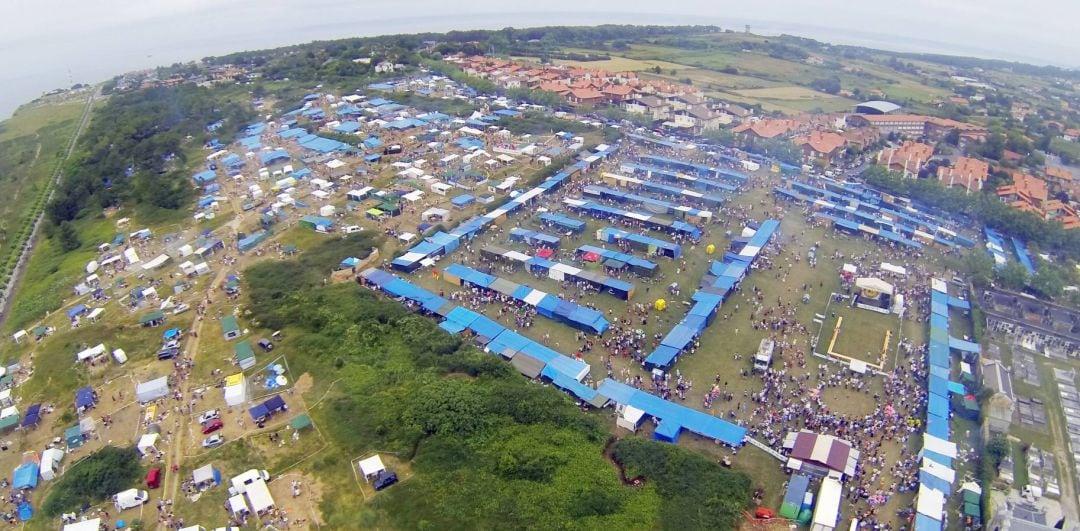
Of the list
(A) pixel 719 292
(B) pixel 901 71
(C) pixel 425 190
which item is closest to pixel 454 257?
(C) pixel 425 190

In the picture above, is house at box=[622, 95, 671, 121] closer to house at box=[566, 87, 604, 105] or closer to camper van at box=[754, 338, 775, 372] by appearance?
house at box=[566, 87, 604, 105]

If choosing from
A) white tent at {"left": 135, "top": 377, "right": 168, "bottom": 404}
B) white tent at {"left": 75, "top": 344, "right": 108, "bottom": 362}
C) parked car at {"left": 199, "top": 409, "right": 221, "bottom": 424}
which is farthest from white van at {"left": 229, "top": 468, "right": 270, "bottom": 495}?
white tent at {"left": 75, "top": 344, "right": 108, "bottom": 362}

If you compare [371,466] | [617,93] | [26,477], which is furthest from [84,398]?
[617,93]

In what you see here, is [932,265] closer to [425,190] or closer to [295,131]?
[425,190]

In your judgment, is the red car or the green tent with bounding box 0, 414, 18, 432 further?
the green tent with bounding box 0, 414, 18, 432

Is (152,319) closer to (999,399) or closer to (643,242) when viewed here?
(643,242)
